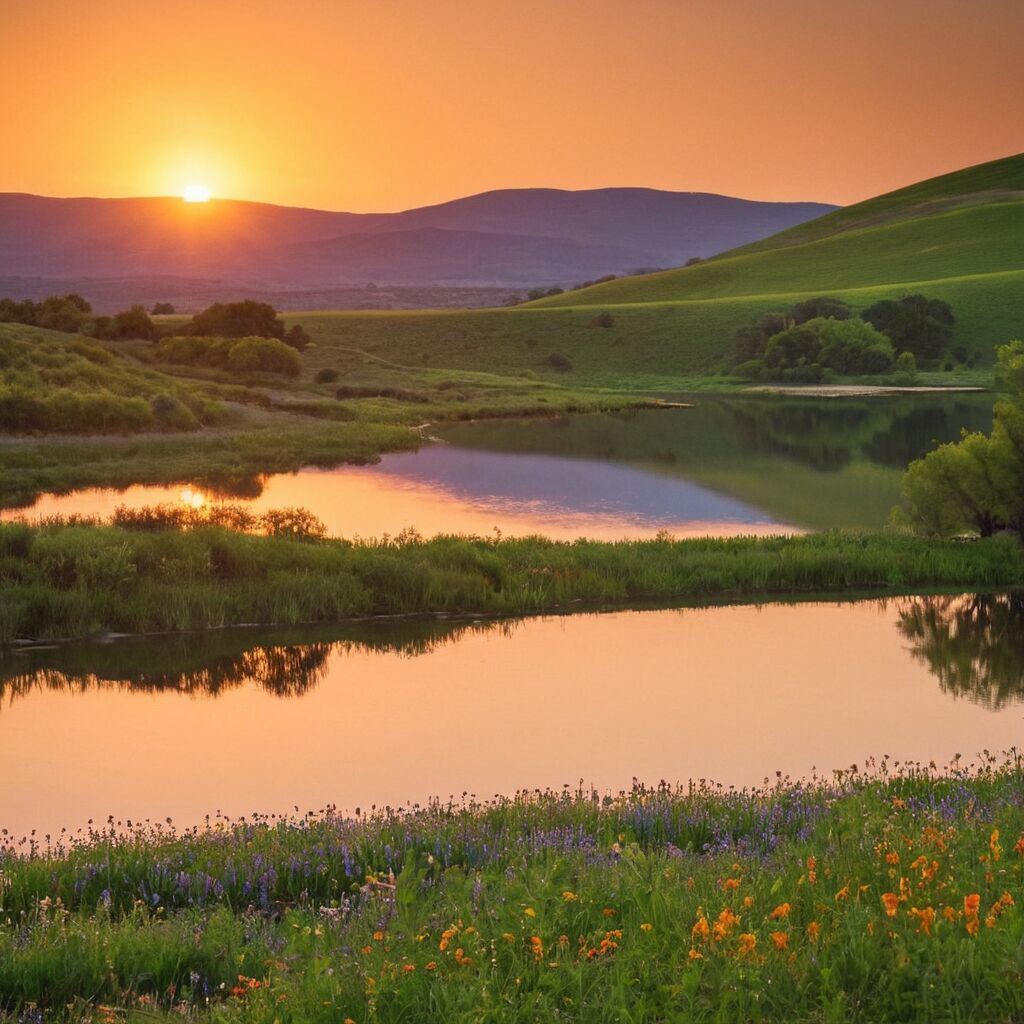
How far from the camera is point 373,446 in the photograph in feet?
161

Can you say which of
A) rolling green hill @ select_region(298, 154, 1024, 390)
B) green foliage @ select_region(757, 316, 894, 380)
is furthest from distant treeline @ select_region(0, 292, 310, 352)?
green foliage @ select_region(757, 316, 894, 380)

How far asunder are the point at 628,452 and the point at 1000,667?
104ft

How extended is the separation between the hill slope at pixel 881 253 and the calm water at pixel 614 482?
6505 cm

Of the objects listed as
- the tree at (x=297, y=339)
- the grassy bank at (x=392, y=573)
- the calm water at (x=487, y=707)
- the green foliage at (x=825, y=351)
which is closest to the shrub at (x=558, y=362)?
the green foliage at (x=825, y=351)

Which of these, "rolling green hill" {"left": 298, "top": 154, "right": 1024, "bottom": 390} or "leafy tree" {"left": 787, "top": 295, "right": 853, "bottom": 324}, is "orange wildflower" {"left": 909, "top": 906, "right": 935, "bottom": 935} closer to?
"rolling green hill" {"left": 298, "top": 154, "right": 1024, "bottom": 390}

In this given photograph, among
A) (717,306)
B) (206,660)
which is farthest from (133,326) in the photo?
(206,660)

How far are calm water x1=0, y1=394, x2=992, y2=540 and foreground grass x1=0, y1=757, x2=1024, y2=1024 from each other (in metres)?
21.0

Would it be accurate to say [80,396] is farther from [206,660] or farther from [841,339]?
[841,339]

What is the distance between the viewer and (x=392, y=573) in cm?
2222

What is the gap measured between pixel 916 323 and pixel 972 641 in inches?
3447

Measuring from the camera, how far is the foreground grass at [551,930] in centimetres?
482

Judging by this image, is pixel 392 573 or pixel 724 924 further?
pixel 392 573

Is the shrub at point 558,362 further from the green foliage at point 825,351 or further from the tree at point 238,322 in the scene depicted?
the tree at point 238,322

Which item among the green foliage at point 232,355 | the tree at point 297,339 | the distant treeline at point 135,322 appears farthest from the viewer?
the tree at point 297,339
